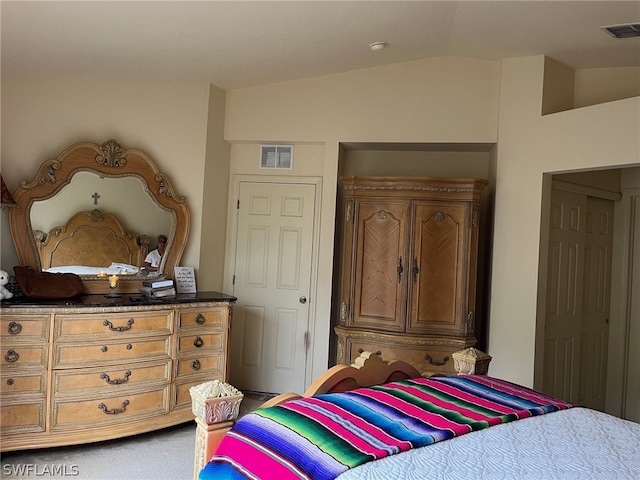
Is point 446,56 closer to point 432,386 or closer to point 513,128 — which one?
point 513,128

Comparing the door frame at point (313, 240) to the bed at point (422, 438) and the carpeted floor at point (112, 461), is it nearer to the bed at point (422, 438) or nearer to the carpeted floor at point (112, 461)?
the carpeted floor at point (112, 461)

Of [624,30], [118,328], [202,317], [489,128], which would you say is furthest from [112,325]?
[624,30]

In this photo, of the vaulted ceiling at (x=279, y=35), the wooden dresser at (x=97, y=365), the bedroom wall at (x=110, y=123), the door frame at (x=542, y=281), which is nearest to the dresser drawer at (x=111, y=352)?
the wooden dresser at (x=97, y=365)

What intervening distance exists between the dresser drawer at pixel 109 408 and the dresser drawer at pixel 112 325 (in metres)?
0.37

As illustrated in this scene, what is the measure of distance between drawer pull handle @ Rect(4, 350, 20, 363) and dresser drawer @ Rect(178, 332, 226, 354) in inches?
36.8

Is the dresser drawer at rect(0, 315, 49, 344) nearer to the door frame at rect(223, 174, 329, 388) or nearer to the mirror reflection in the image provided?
the mirror reflection

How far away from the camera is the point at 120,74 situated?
3586 mm

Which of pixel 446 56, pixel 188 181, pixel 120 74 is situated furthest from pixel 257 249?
pixel 446 56

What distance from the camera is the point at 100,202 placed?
357 centimetres

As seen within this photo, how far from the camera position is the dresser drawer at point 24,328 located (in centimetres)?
276

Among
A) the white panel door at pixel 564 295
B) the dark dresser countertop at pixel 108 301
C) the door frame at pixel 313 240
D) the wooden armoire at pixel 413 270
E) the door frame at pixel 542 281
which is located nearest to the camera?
the dark dresser countertop at pixel 108 301

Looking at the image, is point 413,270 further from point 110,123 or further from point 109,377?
point 110,123

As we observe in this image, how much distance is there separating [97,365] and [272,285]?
5.52ft

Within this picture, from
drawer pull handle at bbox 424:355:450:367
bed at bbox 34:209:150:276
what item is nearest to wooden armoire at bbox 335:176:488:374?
drawer pull handle at bbox 424:355:450:367
